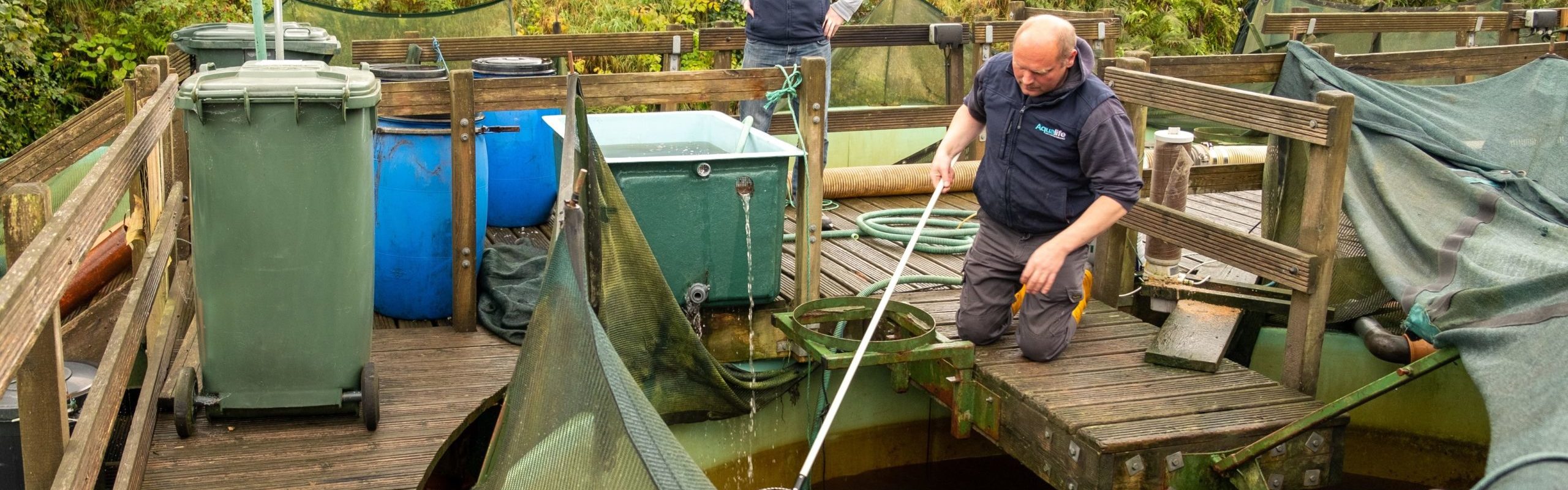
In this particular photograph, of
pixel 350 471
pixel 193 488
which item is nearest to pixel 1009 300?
pixel 350 471

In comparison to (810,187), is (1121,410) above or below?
below

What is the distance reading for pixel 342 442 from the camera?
395 cm

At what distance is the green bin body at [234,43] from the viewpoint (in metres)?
5.46

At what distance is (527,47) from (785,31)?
1.37 metres

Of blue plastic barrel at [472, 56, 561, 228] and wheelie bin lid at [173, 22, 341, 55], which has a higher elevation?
wheelie bin lid at [173, 22, 341, 55]

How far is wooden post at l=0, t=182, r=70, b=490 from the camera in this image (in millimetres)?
2436

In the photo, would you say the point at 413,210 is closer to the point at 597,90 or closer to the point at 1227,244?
the point at 597,90

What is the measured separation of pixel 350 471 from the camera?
3.74 m

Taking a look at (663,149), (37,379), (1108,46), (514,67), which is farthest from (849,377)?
(1108,46)

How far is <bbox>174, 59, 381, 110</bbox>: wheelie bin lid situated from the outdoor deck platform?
232cm

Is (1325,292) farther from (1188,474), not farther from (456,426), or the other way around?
(456,426)

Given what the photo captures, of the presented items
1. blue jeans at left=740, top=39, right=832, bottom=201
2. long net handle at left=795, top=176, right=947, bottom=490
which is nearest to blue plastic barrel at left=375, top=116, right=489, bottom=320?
long net handle at left=795, top=176, right=947, bottom=490

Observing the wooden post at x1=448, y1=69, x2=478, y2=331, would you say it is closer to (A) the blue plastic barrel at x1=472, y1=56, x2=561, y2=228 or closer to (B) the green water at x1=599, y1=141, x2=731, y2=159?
(B) the green water at x1=599, y1=141, x2=731, y2=159

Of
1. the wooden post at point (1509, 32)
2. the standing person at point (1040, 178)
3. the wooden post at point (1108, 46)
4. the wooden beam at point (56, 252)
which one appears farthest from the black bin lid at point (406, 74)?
the wooden post at point (1509, 32)
